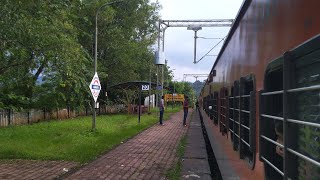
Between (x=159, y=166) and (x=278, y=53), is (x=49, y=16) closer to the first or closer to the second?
(x=159, y=166)

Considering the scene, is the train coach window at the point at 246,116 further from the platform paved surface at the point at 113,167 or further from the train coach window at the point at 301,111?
the platform paved surface at the point at 113,167

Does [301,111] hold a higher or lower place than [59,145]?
higher

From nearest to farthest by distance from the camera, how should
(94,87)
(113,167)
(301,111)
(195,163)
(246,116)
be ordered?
1. (301,111)
2. (246,116)
3. (113,167)
4. (195,163)
5. (94,87)

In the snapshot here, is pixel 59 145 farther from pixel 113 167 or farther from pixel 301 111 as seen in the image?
pixel 301 111

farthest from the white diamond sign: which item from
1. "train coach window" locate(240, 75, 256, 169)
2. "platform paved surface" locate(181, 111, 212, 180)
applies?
"train coach window" locate(240, 75, 256, 169)

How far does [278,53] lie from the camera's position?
2.98m


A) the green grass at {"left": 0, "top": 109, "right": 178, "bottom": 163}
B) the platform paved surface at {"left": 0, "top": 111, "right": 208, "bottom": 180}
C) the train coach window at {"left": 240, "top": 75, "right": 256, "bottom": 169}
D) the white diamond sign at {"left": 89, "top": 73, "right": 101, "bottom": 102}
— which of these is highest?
the white diamond sign at {"left": 89, "top": 73, "right": 101, "bottom": 102}

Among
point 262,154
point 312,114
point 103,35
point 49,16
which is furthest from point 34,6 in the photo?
point 103,35

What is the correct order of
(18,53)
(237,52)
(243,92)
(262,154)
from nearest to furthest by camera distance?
(262,154), (243,92), (237,52), (18,53)

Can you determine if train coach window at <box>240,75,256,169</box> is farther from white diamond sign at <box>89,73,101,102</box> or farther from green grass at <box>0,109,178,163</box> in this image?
white diamond sign at <box>89,73,101,102</box>

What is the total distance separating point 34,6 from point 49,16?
76 cm

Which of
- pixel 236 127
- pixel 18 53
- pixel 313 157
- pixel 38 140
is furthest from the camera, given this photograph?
pixel 38 140

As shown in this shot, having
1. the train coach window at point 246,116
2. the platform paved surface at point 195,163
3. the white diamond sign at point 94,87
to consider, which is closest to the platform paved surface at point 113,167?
the platform paved surface at point 195,163

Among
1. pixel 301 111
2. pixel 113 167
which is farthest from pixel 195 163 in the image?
pixel 301 111
